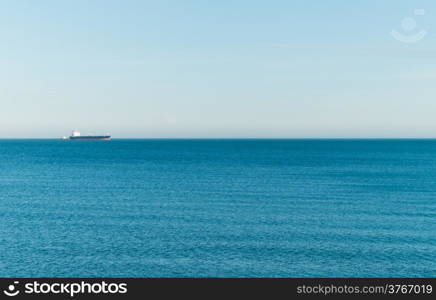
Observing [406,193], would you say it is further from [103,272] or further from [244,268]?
[103,272]

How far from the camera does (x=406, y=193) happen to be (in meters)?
97.0

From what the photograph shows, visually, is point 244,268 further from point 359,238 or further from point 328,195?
point 328,195

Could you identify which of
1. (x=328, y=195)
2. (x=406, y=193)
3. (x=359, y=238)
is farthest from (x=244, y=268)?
(x=406, y=193)

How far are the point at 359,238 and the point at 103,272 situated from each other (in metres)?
30.0

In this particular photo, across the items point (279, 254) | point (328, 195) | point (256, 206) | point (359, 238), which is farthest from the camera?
point (328, 195)

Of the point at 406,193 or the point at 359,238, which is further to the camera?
the point at 406,193

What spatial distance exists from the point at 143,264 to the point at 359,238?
26.1 meters

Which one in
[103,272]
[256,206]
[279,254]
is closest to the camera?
[103,272]

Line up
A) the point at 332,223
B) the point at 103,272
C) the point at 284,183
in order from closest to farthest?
1. the point at 103,272
2. the point at 332,223
3. the point at 284,183

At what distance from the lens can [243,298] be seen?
20031mm

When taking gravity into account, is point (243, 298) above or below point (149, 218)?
above

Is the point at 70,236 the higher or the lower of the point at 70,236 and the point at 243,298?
the lower

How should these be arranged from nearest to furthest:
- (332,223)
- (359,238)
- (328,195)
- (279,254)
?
(279,254), (359,238), (332,223), (328,195)

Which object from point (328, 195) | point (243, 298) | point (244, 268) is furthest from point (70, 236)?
point (328, 195)
